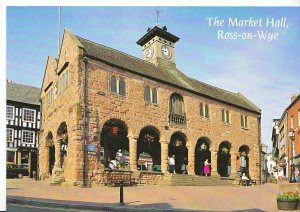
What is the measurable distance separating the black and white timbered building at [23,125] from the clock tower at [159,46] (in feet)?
27.1

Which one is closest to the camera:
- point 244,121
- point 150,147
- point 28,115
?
point 150,147

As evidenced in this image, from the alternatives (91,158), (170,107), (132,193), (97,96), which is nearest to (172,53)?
(170,107)

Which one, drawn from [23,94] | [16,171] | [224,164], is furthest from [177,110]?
[23,94]

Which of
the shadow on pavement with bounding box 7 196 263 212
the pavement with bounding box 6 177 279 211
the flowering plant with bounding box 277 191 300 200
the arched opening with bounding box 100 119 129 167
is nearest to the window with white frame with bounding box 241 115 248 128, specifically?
the arched opening with bounding box 100 119 129 167

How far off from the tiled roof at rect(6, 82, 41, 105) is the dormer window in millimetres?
10456

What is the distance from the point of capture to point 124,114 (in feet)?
58.9

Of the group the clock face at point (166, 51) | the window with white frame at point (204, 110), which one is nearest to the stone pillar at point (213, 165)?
the window with white frame at point (204, 110)

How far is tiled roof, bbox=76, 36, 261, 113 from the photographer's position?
18.0 metres

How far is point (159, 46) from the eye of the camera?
1028 inches

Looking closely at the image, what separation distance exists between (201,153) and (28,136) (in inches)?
495

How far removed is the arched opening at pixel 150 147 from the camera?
64.6 feet

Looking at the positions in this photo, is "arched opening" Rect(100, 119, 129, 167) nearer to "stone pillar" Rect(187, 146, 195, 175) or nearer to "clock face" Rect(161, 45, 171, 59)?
"stone pillar" Rect(187, 146, 195, 175)

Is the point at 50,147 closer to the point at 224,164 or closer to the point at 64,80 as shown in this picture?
the point at 64,80
